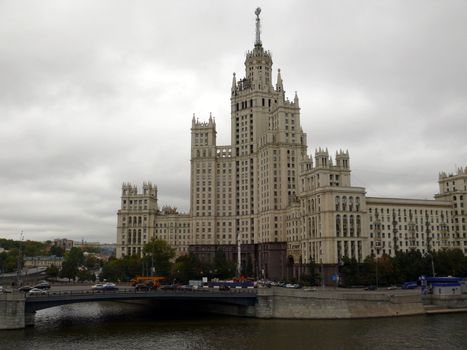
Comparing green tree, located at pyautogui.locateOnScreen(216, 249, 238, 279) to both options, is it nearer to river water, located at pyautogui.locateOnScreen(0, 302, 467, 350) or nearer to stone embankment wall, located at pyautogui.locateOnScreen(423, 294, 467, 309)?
river water, located at pyautogui.locateOnScreen(0, 302, 467, 350)

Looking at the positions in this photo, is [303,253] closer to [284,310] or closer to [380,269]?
[380,269]

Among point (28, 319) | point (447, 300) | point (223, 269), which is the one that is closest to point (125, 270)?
point (223, 269)

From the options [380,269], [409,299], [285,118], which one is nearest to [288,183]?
[285,118]

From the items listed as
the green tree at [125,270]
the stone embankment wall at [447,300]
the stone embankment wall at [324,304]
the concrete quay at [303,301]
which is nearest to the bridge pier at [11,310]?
the concrete quay at [303,301]

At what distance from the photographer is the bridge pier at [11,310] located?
84875 mm

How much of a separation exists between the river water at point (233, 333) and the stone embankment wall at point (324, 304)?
3418 mm

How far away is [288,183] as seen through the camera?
192 metres

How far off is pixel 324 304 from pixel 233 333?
81.3 feet

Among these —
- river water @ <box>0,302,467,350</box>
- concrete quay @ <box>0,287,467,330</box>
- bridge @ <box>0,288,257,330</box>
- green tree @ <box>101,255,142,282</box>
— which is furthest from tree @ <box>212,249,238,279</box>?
concrete quay @ <box>0,287,467,330</box>

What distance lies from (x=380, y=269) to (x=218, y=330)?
66565 mm

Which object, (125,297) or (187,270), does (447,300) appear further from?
(187,270)

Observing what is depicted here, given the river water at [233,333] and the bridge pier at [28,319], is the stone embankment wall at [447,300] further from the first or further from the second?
the bridge pier at [28,319]

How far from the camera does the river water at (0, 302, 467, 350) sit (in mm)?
73312

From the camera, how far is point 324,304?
328 feet
